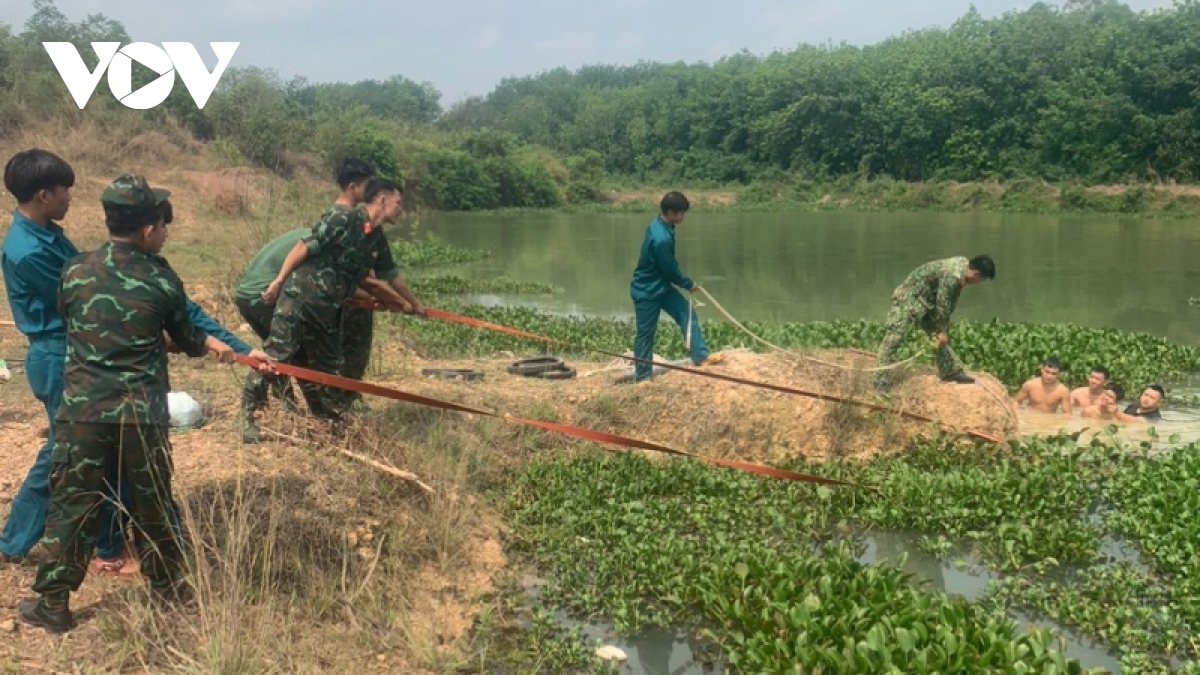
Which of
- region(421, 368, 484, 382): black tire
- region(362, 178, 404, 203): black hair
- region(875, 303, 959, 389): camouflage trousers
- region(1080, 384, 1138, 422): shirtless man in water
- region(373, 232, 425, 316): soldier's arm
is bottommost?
region(1080, 384, 1138, 422): shirtless man in water

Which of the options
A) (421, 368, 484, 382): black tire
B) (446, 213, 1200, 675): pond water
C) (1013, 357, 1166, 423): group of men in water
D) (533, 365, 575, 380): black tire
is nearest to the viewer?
(446, 213, 1200, 675): pond water

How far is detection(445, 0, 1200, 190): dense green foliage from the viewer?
4056 cm

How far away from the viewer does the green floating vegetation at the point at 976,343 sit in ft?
35.0

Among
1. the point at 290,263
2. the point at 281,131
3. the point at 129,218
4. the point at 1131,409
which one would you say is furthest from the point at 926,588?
the point at 281,131

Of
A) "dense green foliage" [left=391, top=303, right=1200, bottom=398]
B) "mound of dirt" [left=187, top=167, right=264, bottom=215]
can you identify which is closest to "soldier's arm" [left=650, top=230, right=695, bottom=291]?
"dense green foliage" [left=391, top=303, right=1200, bottom=398]

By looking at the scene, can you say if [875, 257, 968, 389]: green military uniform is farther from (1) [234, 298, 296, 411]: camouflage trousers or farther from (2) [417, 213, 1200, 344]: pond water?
(2) [417, 213, 1200, 344]: pond water

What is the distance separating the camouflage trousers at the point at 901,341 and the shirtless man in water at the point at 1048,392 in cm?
136

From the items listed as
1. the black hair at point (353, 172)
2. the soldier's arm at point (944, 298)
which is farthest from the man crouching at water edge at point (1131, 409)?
the black hair at point (353, 172)

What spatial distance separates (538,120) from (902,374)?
69251mm

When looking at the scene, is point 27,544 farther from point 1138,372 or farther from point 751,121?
point 751,121

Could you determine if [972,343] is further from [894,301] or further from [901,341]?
[901,341]

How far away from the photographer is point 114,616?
13.5 ft

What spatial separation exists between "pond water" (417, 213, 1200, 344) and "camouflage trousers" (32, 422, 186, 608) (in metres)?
11.8

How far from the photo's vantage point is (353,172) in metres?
5.94
